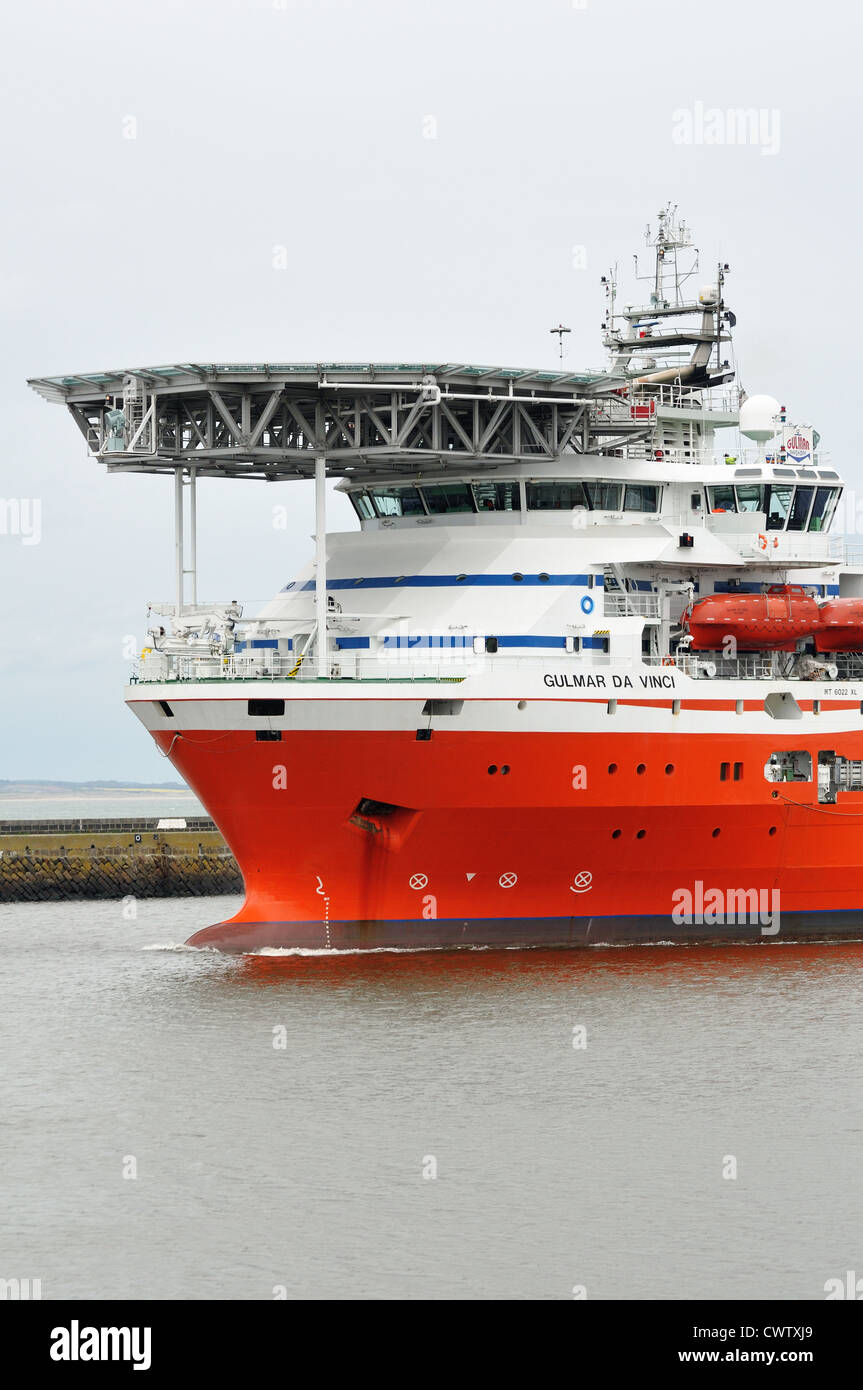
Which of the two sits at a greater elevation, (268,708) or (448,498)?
(448,498)

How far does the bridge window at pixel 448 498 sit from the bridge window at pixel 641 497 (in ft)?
10.4

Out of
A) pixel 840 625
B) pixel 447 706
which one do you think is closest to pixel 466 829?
pixel 447 706

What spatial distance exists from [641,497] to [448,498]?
3949mm

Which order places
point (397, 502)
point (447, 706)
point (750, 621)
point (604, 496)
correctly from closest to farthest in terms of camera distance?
point (447, 706) < point (750, 621) < point (604, 496) < point (397, 502)

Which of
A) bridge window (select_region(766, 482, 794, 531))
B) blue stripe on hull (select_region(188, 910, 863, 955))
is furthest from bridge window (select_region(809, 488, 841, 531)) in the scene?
blue stripe on hull (select_region(188, 910, 863, 955))

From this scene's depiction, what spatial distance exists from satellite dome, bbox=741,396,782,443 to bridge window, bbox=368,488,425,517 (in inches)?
307

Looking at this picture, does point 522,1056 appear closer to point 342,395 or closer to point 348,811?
point 348,811

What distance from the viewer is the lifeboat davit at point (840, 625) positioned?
3778cm

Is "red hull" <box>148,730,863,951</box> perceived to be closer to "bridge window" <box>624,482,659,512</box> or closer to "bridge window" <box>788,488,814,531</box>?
"bridge window" <box>624,482,659,512</box>

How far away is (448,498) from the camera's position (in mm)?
37469

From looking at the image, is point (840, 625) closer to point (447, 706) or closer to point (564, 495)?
point (564, 495)

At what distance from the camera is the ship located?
3325 centimetres

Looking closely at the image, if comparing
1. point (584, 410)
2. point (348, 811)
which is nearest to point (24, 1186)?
point (348, 811)

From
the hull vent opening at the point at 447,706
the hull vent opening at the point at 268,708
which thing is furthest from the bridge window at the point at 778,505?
the hull vent opening at the point at 268,708
